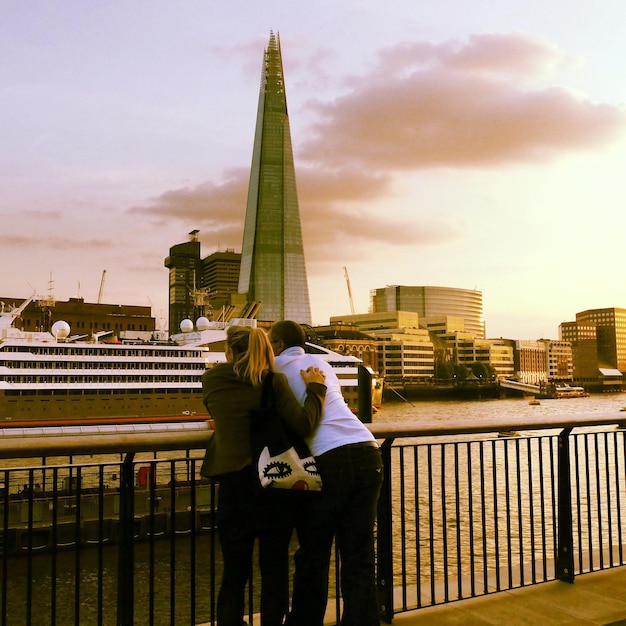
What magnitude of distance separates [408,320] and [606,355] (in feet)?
244

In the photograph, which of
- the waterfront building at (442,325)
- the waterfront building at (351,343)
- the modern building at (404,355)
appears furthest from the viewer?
the waterfront building at (442,325)

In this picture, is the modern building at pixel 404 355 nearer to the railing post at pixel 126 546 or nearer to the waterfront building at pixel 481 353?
the waterfront building at pixel 481 353

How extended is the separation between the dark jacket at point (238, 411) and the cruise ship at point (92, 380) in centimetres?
4238

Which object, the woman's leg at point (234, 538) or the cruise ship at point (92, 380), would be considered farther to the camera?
the cruise ship at point (92, 380)

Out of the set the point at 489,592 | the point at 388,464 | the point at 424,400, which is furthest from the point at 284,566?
the point at 424,400

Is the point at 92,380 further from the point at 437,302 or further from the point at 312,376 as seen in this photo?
the point at 437,302

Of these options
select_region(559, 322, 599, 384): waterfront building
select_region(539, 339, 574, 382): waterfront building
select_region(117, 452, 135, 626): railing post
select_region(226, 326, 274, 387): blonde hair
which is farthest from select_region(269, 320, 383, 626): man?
select_region(539, 339, 574, 382): waterfront building

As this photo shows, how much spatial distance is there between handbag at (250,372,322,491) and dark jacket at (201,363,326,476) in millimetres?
32

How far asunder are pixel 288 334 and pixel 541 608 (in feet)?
7.40

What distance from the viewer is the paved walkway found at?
3.58 metres

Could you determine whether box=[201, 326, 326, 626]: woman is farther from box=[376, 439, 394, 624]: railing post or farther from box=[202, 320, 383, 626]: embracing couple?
box=[376, 439, 394, 624]: railing post

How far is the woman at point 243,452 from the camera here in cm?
275

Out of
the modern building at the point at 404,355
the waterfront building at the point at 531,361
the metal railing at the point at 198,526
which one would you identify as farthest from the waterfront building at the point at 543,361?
the metal railing at the point at 198,526

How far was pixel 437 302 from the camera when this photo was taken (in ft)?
623
